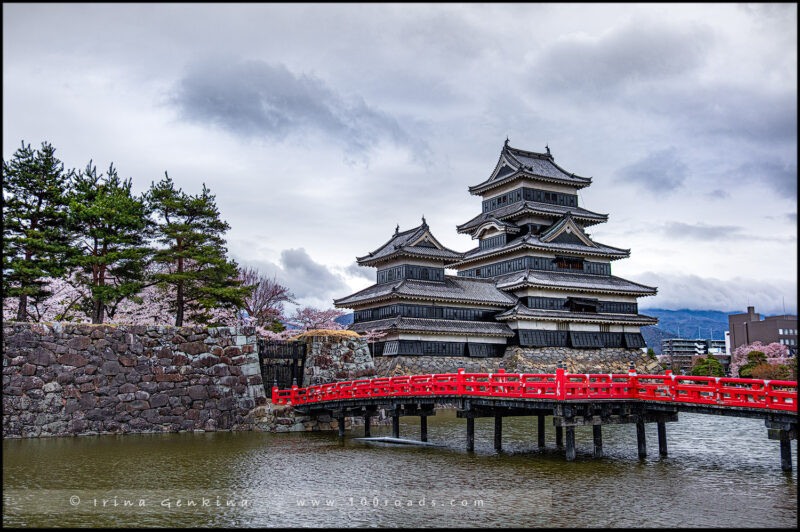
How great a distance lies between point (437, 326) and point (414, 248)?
19.9 ft

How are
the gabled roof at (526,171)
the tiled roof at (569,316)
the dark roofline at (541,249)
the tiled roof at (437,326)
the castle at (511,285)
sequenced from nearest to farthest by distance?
1. the tiled roof at (437,326)
2. the castle at (511,285)
3. the tiled roof at (569,316)
4. the dark roofline at (541,249)
5. the gabled roof at (526,171)

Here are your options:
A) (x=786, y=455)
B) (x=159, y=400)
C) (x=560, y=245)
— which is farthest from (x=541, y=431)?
(x=560, y=245)

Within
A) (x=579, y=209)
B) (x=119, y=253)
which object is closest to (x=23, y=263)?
(x=119, y=253)

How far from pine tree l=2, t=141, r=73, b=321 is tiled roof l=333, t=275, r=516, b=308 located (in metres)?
22.4

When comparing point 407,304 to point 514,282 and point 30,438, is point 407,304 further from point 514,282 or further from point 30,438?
point 30,438

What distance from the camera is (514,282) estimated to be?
53656mm

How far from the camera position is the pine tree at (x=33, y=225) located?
3044cm

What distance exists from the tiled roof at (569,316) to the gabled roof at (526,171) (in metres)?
12.6

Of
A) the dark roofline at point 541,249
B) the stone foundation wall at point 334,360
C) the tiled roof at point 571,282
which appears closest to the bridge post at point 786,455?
the stone foundation wall at point 334,360

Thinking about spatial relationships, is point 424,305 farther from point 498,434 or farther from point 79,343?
point 79,343

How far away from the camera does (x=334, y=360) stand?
35.4m

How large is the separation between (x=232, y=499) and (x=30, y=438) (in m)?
15.7

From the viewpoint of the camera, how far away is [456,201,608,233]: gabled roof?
2281 inches

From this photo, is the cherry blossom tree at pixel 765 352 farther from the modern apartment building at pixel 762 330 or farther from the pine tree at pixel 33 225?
the pine tree at pixel 33 225
